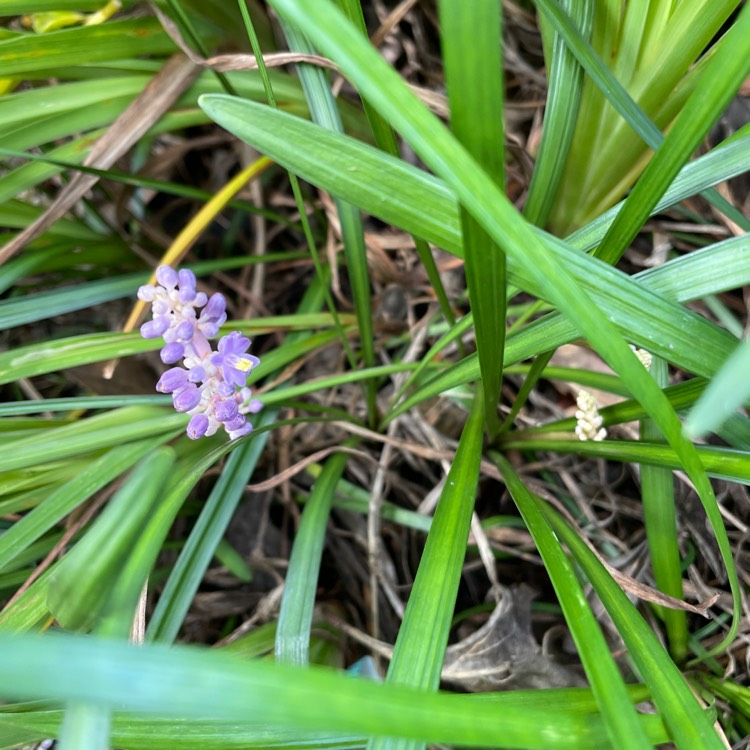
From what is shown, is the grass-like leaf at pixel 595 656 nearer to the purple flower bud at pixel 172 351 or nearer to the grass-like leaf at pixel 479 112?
the grass-like leaf at pixel 479 112

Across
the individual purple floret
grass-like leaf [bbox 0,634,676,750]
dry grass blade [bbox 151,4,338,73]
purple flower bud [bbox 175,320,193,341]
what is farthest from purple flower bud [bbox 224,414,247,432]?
dry grass blade [bbox 151,4,338,73]

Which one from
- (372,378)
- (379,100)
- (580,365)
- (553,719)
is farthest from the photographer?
(580,365)

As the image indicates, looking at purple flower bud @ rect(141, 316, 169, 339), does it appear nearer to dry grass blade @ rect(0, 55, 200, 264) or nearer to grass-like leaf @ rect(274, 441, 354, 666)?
grass-like leaf @ rect(274, 441, 354, 666)

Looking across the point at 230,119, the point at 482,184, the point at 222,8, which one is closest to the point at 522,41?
the point at 222,8

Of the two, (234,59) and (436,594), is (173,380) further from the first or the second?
(234,59)

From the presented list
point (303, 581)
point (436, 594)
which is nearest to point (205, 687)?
point (436, 594)

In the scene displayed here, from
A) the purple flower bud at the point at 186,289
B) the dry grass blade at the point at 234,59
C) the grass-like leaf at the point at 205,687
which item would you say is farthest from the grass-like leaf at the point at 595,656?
the dry grass blade at the point at 234,59

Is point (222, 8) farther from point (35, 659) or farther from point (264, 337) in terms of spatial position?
point (35, 659)
